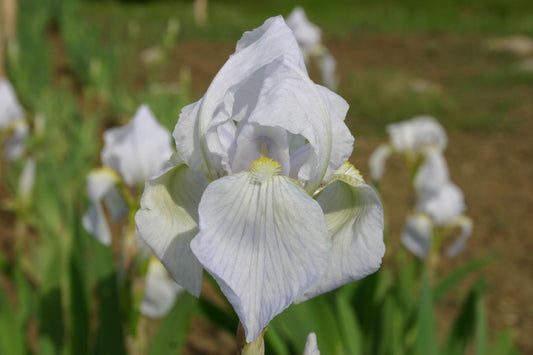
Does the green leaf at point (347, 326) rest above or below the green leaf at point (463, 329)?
above

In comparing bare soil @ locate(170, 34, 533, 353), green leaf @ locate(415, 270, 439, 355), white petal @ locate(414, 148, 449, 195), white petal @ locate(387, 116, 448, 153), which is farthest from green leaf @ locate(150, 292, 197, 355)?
white petal @ locate(387, 116, 448, 153)

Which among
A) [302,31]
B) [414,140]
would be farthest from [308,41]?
[414,140]

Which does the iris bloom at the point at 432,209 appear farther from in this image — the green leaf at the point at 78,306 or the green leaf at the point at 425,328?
the green leaf at the point at 78,306

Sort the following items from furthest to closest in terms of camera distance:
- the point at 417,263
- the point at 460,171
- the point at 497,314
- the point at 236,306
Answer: the point at 460,171 → the point at 497,314 → the point at 417,263 → the point at 236,306

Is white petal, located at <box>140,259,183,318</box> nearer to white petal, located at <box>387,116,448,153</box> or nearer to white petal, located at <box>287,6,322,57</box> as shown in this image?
white petal, located at <box>387,116,448,153</box>

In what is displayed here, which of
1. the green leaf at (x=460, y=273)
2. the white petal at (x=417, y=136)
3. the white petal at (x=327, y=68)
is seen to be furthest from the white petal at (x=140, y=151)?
the white petal at (x=327, y=68)

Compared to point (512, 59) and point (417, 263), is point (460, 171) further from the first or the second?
point (512, 59)

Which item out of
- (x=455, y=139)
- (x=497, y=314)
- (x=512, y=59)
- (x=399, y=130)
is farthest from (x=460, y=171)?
(x=512, y=59)
